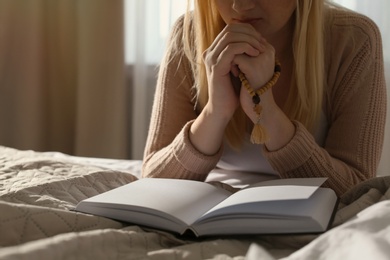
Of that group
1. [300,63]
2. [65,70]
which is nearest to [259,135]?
[300,63]

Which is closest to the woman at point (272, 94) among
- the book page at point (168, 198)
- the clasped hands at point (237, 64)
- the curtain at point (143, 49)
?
the clasped hands at point (237, 64)

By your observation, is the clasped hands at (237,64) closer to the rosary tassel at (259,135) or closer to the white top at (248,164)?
the rosary tassel at (259,135)

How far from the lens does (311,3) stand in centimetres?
128

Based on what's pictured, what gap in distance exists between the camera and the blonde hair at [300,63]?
4.20ft

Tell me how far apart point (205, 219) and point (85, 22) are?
168 centimetres

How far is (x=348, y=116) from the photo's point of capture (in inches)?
50.4

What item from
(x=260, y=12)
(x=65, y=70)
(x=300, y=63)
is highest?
(x=260, y=12)

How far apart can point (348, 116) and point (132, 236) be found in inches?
24.5

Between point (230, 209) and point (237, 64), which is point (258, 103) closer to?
point (237, 64)

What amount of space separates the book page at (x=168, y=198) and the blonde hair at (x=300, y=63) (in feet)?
1.04

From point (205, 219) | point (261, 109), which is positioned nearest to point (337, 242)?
point (205, 219)

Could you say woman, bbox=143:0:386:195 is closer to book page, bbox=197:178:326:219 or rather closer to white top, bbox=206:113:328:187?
white top, bbox=206:113:328:187

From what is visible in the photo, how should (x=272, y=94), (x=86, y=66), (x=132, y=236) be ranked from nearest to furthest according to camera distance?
1. (x=132, y=236)
2. (x=272, y=94)
3. (x=86, y=66)

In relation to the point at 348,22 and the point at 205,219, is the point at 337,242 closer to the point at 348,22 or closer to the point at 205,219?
the point at 205,219
